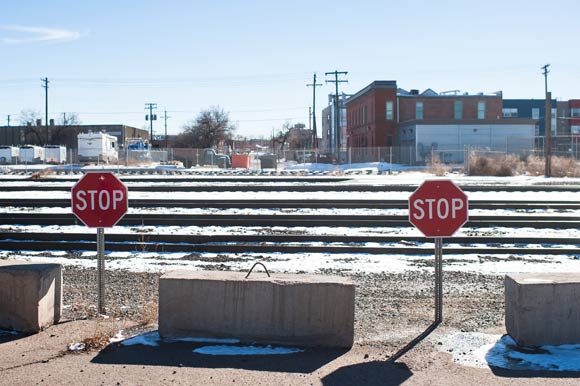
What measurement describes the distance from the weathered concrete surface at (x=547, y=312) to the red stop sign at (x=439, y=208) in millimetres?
1237

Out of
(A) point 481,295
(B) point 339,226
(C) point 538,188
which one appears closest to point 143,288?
(A) point 481,295

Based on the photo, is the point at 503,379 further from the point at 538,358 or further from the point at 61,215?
the point at 61,215

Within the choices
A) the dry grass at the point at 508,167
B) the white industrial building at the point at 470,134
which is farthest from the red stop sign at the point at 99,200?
the white industrial building at the point at 470,134

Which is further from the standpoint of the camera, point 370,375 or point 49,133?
point 49,133

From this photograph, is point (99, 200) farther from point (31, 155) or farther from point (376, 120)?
point (31, 155)

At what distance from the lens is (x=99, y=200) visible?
26.0 ft

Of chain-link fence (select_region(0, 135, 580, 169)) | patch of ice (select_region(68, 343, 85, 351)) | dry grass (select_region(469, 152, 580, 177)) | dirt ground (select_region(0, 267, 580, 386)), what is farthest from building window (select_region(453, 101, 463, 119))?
patch of ice (select_region(68, 343, 85, 351))

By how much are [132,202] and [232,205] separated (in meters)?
2.96

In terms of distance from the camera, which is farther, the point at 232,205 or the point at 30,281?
the point at 232,205

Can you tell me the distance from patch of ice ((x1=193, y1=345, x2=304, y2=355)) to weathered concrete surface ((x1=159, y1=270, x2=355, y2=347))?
0.35 ft

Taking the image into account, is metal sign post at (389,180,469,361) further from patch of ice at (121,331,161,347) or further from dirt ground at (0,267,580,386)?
patch of ice at (121,331,161,347)

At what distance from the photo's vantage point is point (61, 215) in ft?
57.0

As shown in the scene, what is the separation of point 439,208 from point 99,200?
4.03m

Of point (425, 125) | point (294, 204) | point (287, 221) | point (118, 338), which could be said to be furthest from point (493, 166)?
point (118, 338)
